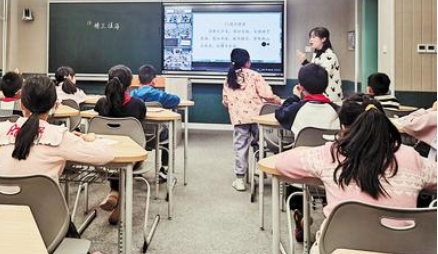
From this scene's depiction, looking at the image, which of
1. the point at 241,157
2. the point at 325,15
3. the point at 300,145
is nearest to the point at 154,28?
the point at 325,15

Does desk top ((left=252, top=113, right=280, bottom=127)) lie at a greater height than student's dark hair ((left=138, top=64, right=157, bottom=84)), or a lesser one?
lesser

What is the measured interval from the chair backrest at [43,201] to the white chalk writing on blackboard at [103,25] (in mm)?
5725

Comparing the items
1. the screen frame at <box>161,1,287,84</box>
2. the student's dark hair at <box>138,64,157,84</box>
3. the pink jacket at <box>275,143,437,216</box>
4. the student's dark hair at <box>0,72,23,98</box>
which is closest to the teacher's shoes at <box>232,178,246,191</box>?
the student's dark hair at <box>138,64,157,84</box>

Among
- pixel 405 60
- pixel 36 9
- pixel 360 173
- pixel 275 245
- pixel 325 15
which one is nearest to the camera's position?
pixel 360 173

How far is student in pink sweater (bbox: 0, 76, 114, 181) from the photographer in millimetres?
1566

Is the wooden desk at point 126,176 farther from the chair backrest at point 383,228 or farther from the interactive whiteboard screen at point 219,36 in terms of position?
the interactive whiteboard screen at point 219,36

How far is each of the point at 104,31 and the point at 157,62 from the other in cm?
104

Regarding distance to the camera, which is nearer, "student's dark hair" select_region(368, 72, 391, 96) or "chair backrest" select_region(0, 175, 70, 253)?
"chair backrest" select_region(0, 175, 70, 253)

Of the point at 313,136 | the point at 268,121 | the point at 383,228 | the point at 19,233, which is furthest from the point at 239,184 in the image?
the point at 19,233

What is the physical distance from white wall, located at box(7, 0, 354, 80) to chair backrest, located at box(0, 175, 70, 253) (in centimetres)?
544

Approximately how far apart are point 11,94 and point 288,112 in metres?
2.20

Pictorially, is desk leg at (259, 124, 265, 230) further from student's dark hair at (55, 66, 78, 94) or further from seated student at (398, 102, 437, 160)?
student's dark hair at (55, 66, 78, 94)

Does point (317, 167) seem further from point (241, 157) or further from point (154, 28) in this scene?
point (154, 28)

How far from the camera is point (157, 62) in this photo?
6.65m
